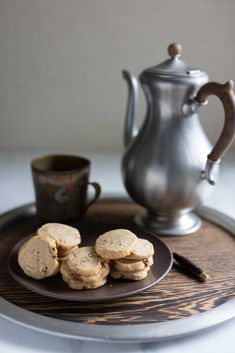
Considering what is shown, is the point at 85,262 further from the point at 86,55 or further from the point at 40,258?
the point at 86,55

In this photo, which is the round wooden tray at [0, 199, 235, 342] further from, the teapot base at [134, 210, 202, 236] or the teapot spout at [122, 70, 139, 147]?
the teapot spout at [122, 70, 139, 147]

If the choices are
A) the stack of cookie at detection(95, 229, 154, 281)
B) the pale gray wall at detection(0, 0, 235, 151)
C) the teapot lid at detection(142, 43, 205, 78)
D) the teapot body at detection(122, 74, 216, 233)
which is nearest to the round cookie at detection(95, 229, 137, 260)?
the stack of cookie at detection(95, 229, 154, 281)

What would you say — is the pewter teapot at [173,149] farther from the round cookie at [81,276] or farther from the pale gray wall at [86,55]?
the pale gray wall at [86,55]

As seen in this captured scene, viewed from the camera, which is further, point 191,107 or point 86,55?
point 86,55

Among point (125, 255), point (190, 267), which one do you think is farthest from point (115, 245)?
point (190, 267)

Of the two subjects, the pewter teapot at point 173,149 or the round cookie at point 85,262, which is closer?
the round cookie at point 85,262

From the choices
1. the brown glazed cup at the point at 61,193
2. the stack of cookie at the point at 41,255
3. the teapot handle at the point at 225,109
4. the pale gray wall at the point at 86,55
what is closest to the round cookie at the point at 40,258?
the stack of cookie at the point at 41,255

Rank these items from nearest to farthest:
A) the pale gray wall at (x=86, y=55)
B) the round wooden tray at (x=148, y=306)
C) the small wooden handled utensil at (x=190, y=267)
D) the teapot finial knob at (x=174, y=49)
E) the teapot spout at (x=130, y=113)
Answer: the round wooden tray at (x=148, y=306) < the small wooden handled utensil at (x=190, y=267) < the teapot finial knob at (x=174, y=49) < the teapot spout at (x=130, y=113) < the pale gray wall at (x=86, y=55)
